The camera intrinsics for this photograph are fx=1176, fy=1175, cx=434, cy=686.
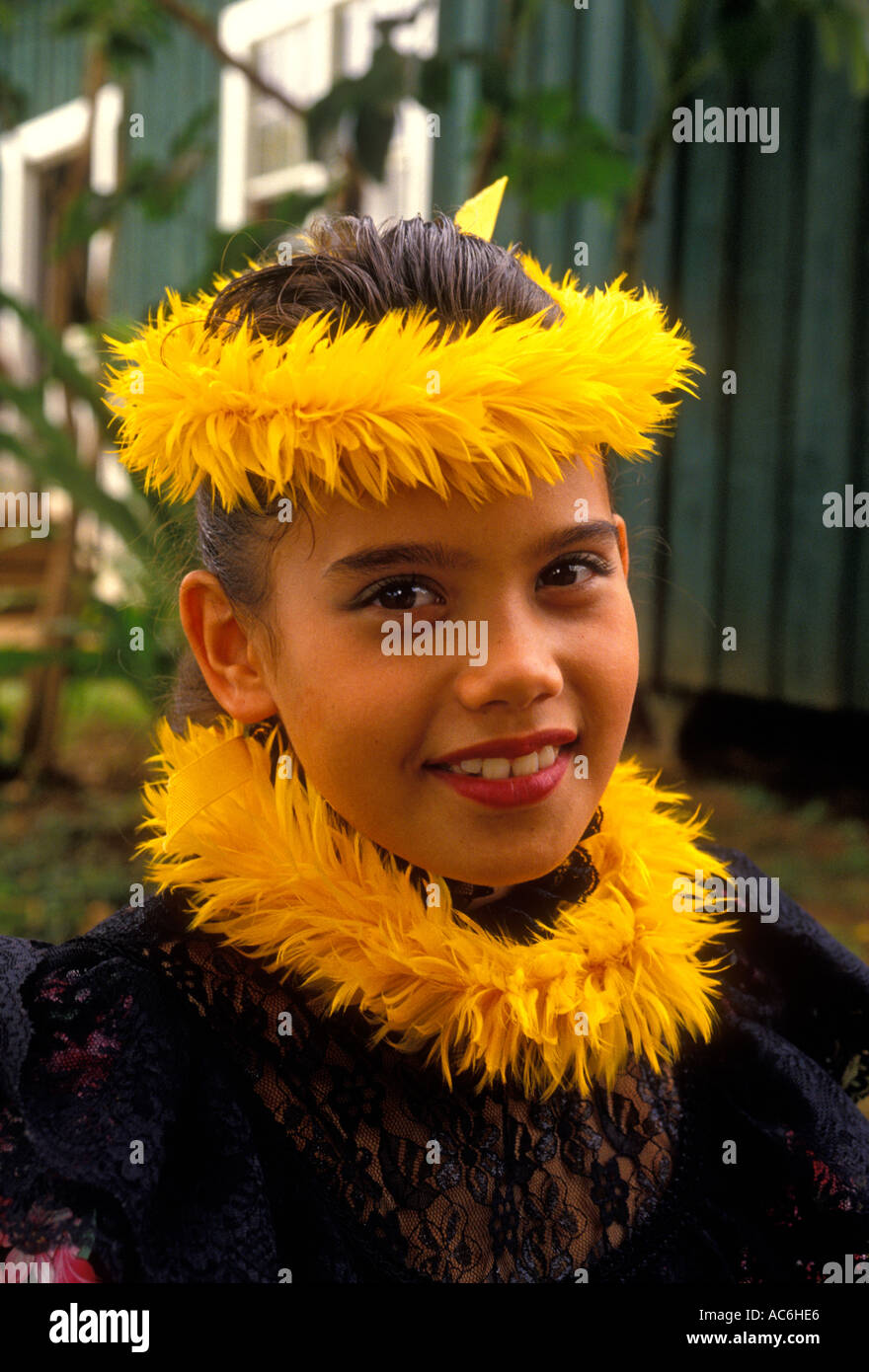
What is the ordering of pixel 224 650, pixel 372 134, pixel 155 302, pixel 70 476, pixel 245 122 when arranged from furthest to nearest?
pixel 245 122 < pixel 70 476 < pixel 372 134 < pixel 155 302 < pixel 224 650

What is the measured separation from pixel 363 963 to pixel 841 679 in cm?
349

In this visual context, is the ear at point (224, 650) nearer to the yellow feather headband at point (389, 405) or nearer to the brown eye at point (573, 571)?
the yellow feather headband at point (389, 405)

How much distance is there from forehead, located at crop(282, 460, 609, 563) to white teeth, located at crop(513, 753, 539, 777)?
0.18 meters

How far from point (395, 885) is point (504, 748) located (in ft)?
0.59

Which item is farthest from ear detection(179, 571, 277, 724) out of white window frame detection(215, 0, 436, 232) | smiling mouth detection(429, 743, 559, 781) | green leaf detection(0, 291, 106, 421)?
white window frame detection(215, 0, 436, 232)

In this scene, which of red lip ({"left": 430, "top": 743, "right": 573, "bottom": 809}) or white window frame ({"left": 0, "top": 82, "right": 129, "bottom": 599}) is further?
white window frame ({"left": 0, "top": 82, "right": 129, "bottom": 599})

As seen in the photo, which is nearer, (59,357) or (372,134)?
(372,134)

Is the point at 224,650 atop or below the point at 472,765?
atop

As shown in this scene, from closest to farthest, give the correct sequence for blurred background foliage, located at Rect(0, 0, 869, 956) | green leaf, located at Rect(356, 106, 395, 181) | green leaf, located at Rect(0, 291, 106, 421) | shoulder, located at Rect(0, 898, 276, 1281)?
1. shoulder, located at Rect(0, 898, 276, 1281)
2. green leaf, located at Rect(356, 106, 395, 181)
3. blurred background foliage, located at Rect(0, 0, 869, 956)
4. green leaf, located at Rect(0, 291, 106, 421)

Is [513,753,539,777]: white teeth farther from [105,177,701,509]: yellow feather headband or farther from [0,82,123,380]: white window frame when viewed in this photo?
[0,82,123,380]: white window frame

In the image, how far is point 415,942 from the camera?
1076 millimetres

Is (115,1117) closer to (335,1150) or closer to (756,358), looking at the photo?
(335,1150)

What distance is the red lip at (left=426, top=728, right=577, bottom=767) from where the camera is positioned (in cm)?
102

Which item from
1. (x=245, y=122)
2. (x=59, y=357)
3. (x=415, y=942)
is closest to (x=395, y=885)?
(x=415, y=942)
